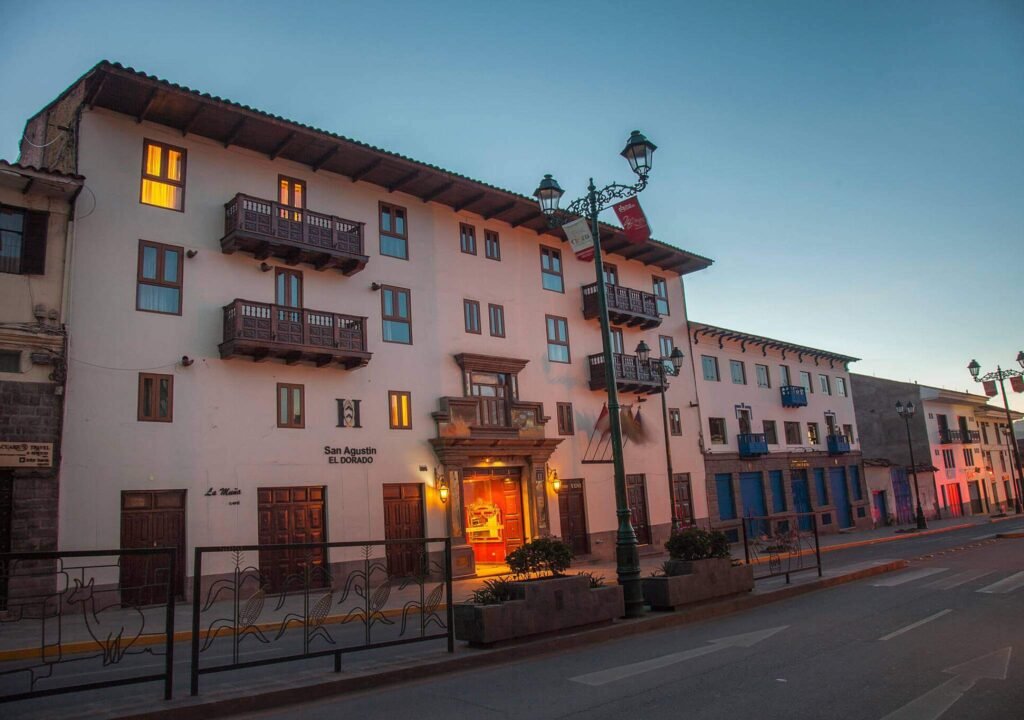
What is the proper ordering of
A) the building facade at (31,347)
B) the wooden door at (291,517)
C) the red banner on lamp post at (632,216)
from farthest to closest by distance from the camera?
the wooden door at (291,517) → the building facade at (31,347) → the red banner on lamp post at (632,216)

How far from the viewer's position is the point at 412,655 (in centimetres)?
939

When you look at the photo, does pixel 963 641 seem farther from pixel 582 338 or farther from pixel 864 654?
pixel 582 338

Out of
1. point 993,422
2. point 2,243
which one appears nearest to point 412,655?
point 2,243

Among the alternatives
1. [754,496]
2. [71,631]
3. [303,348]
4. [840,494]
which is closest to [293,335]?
[303,348]

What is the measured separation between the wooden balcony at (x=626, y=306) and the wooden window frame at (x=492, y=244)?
4796mm

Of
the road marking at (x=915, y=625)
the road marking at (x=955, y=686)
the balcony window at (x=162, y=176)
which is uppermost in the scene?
the balcony window at (x=162, y=176)

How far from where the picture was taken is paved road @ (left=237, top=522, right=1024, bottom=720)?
21.7ft

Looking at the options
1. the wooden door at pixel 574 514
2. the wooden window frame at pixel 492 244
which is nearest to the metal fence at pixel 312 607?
the wooden door at pixel 574 514

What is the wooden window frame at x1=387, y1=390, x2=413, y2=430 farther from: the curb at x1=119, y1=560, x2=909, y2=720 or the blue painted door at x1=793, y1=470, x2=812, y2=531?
the blue painted door at x1=793, y1=470, x2=812, y2=531

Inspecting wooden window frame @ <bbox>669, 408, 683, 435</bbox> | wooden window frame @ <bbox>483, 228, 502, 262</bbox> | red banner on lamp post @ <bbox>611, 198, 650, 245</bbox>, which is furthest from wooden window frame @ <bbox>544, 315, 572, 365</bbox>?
red banner on lamp post @ <bbox>611, 198, 650, 245</bbox>

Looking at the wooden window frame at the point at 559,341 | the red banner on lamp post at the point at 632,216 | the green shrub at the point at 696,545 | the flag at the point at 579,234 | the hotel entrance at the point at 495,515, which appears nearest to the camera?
the green shrub at the point at 696,545

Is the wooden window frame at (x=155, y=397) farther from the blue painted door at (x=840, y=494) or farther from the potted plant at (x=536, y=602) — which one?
the blue painted door at (x=840, y=494)

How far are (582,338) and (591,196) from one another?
55.8ft

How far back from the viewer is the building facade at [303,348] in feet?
59.5
